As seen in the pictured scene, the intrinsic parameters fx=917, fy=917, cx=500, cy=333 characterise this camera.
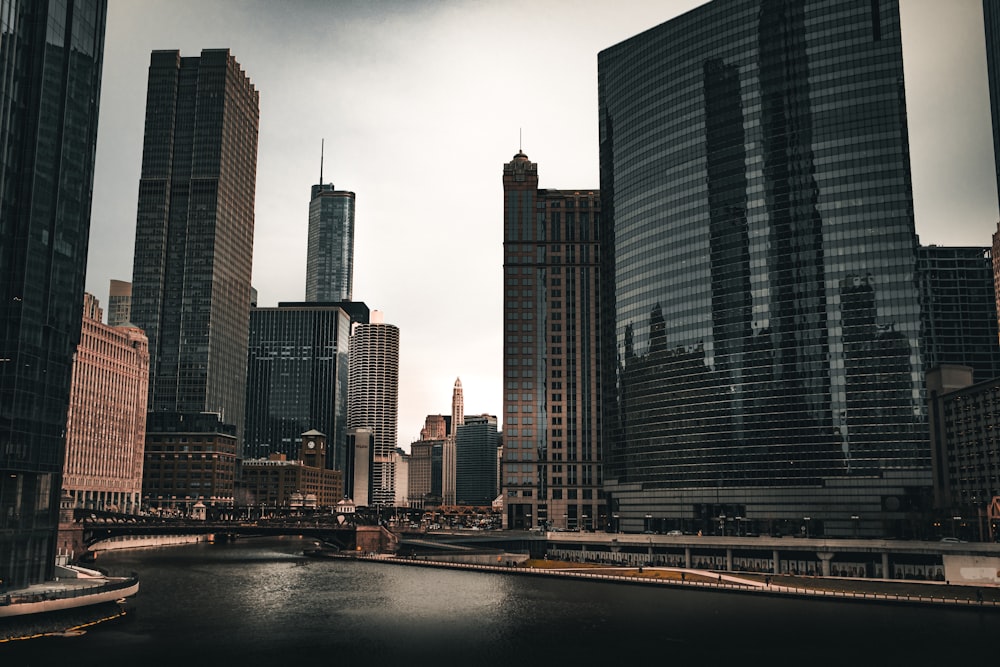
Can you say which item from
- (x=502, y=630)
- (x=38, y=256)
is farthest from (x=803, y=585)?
(x=38, y=256)

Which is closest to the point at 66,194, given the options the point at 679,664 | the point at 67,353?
the point at 67,353

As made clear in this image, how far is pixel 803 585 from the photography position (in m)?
157

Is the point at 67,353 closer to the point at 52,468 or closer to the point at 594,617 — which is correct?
the point at 52,468

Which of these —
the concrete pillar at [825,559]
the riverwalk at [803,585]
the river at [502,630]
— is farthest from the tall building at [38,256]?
the concrete pillar at [825,559]

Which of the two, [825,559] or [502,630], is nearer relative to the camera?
[502,630]

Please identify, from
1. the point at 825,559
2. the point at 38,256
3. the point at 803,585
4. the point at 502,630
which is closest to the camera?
the point at 502,630

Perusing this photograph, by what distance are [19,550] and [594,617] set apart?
77996mm

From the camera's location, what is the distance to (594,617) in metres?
127

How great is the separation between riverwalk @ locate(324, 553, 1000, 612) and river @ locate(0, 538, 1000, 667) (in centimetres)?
256

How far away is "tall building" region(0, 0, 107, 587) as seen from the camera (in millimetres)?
123500

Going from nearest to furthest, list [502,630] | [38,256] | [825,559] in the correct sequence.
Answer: [502,630]
[38,256]
[825,559]

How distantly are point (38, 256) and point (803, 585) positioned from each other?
131718mm

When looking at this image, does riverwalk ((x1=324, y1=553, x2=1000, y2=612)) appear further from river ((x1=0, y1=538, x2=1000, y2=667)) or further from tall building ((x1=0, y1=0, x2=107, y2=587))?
tall building ((x1=0, y1=0, x2=107, y2=587))

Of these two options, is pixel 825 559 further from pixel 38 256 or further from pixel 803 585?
pixel 38 256
